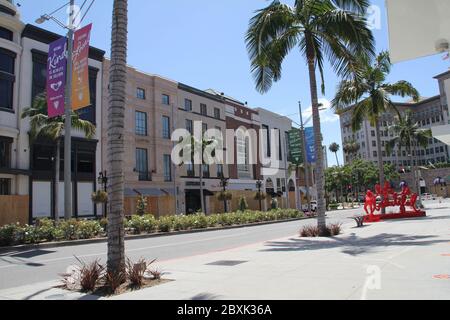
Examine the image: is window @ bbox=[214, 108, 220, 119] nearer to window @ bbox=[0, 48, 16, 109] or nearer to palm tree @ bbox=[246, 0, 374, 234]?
window @ bbox=[0, 48, 16, 109]

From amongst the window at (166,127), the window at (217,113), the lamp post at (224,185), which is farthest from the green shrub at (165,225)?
the window at (217,113)

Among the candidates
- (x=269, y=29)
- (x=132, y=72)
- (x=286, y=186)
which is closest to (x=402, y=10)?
(x=269, y=29)

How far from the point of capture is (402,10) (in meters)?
6.41

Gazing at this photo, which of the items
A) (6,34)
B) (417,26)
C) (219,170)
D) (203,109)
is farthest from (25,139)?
(417,26)

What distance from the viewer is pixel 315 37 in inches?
738

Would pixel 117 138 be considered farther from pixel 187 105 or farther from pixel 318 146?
pixel 187 105

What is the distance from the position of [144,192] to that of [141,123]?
269 inches

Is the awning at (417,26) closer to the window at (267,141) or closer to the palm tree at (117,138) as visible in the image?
the palm tree at (117,138)

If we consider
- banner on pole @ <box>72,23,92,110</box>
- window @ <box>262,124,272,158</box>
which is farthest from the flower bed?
window @ <box>262,124,272,158</box>

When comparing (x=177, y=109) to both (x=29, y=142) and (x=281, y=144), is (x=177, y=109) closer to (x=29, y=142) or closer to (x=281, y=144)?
(x=29, y=142)

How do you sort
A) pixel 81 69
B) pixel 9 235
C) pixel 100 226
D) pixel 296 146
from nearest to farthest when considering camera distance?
pixel 9 235
pixel 81 69
pixel 100 226
pixel 296 146

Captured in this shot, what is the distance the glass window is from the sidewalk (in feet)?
96.3

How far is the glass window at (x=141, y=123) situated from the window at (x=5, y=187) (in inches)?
539

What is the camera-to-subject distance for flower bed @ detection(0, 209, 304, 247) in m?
19.7
